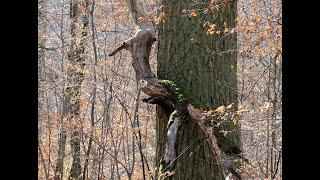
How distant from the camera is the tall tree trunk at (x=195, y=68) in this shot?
5.19 m

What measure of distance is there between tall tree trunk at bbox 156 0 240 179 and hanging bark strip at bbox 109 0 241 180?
0.21 m

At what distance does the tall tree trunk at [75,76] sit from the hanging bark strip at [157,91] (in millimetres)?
4252

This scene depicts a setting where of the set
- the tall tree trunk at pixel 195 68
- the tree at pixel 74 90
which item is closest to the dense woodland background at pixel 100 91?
the tree at pixel 74 90

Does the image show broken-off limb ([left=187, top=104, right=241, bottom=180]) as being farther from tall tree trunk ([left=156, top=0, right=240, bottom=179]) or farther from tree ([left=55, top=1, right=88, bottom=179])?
tree ([left=55, top=1, right=88, bottom=179])

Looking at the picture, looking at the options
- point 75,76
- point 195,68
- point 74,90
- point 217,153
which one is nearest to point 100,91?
point 74,90

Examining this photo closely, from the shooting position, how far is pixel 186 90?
16.8 ft

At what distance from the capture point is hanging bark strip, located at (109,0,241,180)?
468cm

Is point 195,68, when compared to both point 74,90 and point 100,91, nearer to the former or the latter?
point 74,90

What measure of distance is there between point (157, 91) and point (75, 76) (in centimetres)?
480

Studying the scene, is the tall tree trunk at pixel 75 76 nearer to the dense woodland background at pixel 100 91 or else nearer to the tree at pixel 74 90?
the tree at pixel 74 90
